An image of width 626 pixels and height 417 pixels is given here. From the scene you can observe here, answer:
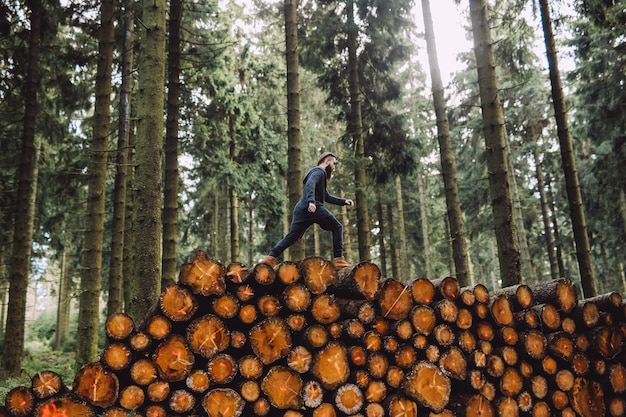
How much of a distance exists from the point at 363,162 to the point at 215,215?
8808 mm

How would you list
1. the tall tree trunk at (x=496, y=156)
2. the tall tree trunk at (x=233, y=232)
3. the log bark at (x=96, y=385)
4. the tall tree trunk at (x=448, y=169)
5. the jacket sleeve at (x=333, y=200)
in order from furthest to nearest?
the tall tree trunk at (x=233, y=232)
the tall tree trunk at (x=448, y=169)
the tall tree trunk at (x=496, y=156)
the jacket sleeve at (x=333, y=200)
the log bark at (x=96, y=385)

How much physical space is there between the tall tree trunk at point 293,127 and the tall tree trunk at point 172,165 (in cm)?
205

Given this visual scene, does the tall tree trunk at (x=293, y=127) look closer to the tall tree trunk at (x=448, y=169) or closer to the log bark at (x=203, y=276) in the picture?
the tall tree trunk at (x=448, y=169)

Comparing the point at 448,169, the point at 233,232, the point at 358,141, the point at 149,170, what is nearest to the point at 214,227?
the point at 233,232

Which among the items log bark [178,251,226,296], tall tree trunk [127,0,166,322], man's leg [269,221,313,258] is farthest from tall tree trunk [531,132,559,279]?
log bark [178,251,226,296]

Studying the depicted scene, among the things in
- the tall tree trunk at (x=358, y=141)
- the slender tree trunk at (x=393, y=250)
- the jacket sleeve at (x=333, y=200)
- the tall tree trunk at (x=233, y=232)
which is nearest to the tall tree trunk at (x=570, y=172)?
the tall tree trunk at (x=358, y=141)

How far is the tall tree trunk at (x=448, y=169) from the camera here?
936 centimetres

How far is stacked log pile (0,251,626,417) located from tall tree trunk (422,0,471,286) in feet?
15.3

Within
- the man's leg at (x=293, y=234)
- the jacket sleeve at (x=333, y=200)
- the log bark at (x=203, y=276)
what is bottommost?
the log bark at (x=203, y=276)

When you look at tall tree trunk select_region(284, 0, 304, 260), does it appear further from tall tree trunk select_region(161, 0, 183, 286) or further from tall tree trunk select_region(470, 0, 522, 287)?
tall tree trunk select_region(470, 0, 522, 287)

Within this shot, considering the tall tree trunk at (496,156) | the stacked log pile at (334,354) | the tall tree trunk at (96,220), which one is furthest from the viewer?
A: the tall tree trunk at (96,220)

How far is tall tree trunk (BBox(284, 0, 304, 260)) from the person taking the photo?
8570 millimetres

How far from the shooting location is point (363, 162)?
452 inches

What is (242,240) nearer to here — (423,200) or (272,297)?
(423,200)
